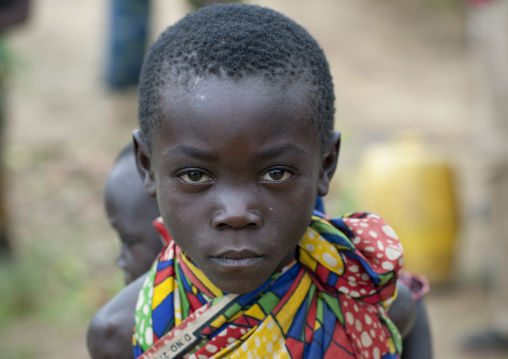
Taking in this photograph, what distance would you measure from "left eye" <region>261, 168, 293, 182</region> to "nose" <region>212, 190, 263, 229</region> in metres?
0.04

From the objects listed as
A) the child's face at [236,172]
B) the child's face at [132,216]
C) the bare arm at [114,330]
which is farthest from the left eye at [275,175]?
the child's face at [132,216]

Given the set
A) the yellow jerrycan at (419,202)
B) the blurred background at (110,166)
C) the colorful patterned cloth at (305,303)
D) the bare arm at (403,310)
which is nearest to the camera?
the colorful patterned cloth at (305,303)

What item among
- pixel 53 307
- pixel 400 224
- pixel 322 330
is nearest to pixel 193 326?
pixel 322 330

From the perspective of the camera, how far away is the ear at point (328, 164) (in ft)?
4.84

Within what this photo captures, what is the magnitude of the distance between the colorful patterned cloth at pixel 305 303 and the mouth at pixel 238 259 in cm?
16

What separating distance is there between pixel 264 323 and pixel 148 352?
10.3 inches

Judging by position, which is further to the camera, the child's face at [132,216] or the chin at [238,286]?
the child's face at [132,216]

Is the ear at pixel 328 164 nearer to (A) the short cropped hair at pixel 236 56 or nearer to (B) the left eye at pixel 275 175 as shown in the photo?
(A) the short cropped hair at pixel 236 56

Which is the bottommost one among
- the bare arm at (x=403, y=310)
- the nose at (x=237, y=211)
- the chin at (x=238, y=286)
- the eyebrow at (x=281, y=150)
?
the bare arm at (x=403, y=310)

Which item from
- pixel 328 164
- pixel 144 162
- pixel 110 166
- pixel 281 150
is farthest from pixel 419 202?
pixel 281 150

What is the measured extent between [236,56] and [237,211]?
0.97 feet

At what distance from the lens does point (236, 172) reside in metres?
1.28

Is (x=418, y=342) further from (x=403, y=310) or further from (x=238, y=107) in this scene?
(x=238, y=107)

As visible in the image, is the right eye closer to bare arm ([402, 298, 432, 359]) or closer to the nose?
the nose
